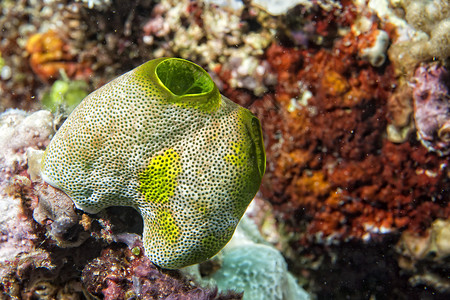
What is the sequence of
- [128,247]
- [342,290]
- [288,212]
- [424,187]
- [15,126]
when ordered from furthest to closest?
[342,290], [288,212], [424,187], [15,126], [128,247]

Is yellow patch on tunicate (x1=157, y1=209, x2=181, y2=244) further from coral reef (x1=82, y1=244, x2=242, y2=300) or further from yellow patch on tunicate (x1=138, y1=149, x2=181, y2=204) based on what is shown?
coral reef (x1=82, y1=244, x2=242, y2=300)

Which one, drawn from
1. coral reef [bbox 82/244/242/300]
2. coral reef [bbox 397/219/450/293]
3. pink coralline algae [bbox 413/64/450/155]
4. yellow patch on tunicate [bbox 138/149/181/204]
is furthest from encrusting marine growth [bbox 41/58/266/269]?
coral reef [bbox 397/219/450/293]

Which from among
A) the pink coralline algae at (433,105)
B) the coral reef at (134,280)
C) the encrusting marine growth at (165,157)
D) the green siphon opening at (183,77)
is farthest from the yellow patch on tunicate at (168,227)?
the pink coralline algae at (433,105)

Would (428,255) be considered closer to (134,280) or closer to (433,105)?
(433,105)

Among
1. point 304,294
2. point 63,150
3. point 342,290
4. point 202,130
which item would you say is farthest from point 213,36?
point 342,290

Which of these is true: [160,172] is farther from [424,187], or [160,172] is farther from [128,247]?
[424,187]

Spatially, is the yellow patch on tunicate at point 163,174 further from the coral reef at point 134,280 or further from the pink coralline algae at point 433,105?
the pink coralline algae at point 433,105

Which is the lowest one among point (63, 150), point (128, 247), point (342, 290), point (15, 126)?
point (342, 290)
